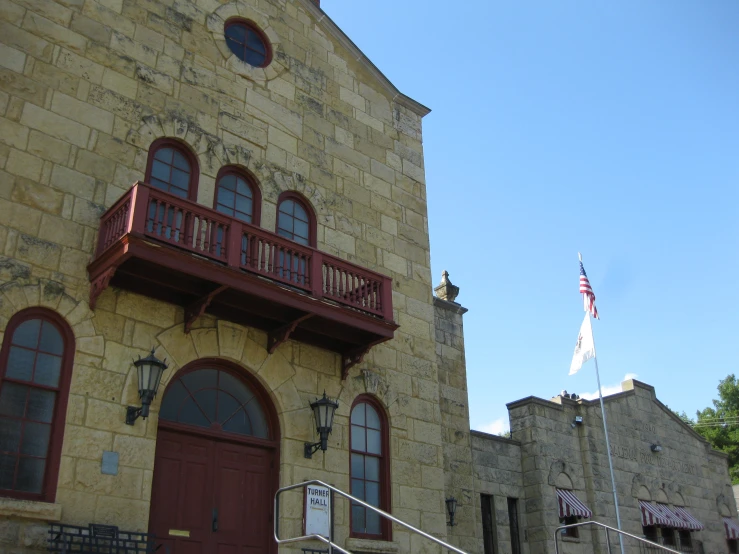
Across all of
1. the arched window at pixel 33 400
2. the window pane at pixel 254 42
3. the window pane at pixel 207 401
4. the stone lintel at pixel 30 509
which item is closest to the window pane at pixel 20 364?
the arched window at pixel 33 400

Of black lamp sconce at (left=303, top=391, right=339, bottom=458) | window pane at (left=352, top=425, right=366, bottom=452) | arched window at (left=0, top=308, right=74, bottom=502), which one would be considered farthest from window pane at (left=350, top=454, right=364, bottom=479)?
arched window at (left=0, top=308, right=74, bottom=502)

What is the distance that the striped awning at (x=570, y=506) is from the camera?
64.6 feet

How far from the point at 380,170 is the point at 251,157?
3312 mm

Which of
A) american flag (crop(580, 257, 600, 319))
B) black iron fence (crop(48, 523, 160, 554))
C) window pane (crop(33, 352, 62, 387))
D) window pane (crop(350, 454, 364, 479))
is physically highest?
A: american flag (crop(580, 257, 600, 319))

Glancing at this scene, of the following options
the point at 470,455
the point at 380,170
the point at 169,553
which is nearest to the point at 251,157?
the point at 380,170

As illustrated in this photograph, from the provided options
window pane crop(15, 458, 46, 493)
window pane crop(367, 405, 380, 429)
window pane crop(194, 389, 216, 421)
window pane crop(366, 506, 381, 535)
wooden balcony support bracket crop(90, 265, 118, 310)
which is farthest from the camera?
Answer: window pane crop(367, 405, 380, 429)

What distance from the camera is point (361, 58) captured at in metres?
16.4

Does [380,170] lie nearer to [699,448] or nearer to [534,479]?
[534,479]

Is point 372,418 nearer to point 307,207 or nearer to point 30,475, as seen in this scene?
point 307,207

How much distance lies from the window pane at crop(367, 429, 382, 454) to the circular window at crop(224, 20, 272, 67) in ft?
23.2

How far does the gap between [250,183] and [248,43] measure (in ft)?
9.77

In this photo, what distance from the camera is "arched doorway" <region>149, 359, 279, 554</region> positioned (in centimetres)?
1063

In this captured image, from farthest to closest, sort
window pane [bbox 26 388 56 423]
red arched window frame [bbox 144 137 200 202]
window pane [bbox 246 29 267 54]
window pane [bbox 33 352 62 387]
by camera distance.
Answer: window pane [bbox 246 29 267 54] → red arched window frame [bbox 144 137 200 202] → window pane [bbox 33 352 62 387] → window pane [bbox 26 388 56 423]

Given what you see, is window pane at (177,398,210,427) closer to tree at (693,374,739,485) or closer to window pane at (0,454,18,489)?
window pane at (0,454,18,489)
